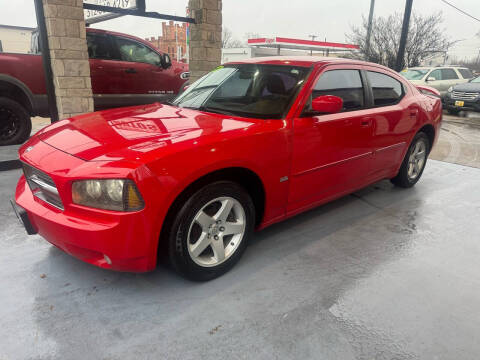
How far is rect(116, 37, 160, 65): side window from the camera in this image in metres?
7.14

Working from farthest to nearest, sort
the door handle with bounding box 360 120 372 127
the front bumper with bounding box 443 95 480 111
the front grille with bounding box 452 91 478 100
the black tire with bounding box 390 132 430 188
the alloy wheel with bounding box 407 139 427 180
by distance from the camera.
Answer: the front grille with bounding box 452 91 478 100, the front bumper with bounding box 443 95 480 111, the alloy wheel with bounding box 407 139 427 180, the black tire with bounding box 390 132 430 188, the door handle with bounding box 360 120 372 127

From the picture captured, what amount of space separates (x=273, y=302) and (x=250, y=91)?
1.76 m

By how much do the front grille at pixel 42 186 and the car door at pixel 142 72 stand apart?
5.19 metres

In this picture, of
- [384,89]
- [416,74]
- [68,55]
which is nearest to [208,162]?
[384,89]

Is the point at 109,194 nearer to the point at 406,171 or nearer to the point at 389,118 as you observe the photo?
the point at 389,118

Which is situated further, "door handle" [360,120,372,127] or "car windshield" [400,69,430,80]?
"car windshield" [400,69,430,80]

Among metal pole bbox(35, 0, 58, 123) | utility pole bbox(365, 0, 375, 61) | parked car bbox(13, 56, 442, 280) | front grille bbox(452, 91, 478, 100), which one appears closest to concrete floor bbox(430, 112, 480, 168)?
front grille bbox(452, 91, 478, 100)

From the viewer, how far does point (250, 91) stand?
10.2 ft

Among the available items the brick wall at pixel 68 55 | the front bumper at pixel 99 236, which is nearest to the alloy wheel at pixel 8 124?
the brick wall at pixel 68 55

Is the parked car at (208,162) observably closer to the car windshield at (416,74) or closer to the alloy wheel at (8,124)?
the alloy wheel at (8,124)

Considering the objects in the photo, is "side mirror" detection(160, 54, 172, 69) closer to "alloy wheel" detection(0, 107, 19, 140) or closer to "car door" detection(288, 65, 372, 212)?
"alloy wheel" detection(0, 107, 19, 140)

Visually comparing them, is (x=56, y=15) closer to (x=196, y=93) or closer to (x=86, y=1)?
(x=86, y=1)

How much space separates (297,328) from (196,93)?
90.9 inches

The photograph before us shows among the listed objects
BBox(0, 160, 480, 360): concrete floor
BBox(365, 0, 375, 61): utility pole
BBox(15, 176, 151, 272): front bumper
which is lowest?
BBox(0, 160, 480, 360): concrete floor
